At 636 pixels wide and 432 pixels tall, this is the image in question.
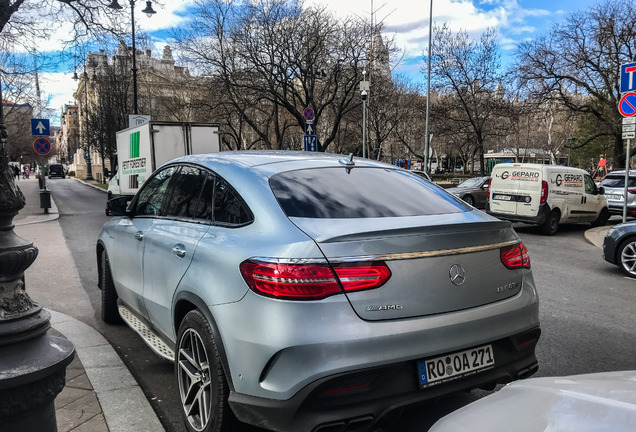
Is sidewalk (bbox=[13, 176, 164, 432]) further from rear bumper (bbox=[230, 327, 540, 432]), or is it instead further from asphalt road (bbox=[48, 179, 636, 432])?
rear bumper (bbox=[230, 327, 540, 432])

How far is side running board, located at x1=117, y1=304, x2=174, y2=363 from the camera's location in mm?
3348

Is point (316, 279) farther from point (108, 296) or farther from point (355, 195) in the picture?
point (108, 296)

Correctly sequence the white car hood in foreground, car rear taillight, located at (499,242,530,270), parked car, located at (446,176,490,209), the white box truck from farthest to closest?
parked car, located at (446,176,490,209), the white box truck, car rear taillight, located at (499,242,530,270), the white car hood in foreground

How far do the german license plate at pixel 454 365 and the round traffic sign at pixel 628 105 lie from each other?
33.2 feet

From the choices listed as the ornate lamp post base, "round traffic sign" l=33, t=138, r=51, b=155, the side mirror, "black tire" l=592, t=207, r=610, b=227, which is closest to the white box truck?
"round traffic sign" l=33, t=138, r=51, b=155

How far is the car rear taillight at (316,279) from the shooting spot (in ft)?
7.25

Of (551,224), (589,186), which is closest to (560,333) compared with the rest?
(551,224)

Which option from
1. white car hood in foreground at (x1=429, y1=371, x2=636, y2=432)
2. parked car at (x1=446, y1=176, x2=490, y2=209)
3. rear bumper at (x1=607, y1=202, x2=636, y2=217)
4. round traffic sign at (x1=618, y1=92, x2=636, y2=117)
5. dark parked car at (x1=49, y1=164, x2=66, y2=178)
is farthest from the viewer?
dark parked car at (x1=49, y1=164, x2=66, y2=178)

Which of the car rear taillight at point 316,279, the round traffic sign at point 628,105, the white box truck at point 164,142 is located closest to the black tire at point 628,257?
the round traffic sign at point 628,105

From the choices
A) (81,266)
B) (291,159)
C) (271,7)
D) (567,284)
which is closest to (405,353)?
(291,159)

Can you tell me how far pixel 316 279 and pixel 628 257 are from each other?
7.54 metres

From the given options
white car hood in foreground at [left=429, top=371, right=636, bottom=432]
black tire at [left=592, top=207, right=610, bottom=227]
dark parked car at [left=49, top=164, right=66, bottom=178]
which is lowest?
black tire at [left=592, top=207, right=610, bottom=227]

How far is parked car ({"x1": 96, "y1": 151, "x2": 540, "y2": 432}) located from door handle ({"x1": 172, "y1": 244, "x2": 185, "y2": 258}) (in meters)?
0.02

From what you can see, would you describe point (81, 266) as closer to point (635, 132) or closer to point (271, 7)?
point (635, 132)
